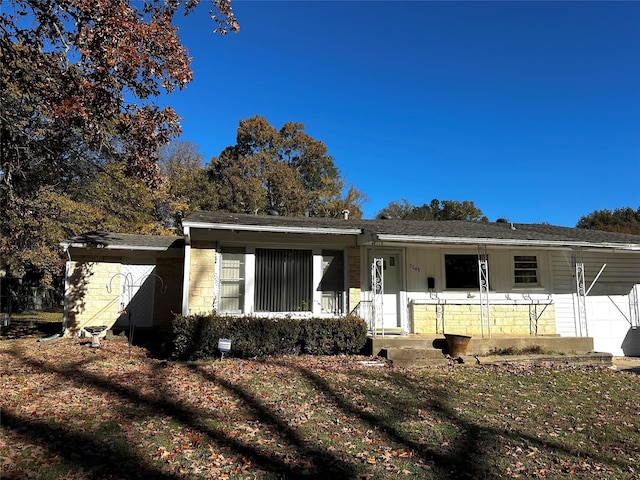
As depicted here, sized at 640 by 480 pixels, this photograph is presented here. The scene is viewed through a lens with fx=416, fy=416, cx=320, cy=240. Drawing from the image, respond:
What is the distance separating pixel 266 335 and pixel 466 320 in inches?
218

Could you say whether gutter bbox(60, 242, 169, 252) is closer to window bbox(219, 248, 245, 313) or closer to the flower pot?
window bbox(219, 248, 245, 313)

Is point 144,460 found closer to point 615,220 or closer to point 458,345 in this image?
point 458,345

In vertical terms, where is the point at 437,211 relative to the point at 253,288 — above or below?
above

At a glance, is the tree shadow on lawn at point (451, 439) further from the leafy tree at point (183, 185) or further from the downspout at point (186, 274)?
the leafy tree at point (183, 185)

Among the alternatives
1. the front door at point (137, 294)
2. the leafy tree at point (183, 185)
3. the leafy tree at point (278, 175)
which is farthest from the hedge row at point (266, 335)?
the leafy tree at point (278, 175)

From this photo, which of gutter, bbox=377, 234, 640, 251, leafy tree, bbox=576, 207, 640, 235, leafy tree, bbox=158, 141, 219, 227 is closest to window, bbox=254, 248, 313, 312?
gutter, bbox=377, 234, 640, 251

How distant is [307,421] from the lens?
18.3 feet

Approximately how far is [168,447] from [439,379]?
5330 mm

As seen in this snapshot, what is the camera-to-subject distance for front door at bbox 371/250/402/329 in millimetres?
11367

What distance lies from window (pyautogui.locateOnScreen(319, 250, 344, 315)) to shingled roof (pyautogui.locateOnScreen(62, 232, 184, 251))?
502cm

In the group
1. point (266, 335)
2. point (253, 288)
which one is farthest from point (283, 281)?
point (266, 335)

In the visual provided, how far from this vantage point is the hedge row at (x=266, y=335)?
9.03m

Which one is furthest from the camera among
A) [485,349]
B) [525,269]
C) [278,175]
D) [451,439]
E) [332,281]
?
[278,175]

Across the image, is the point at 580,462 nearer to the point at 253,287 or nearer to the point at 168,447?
the point at 168,447
